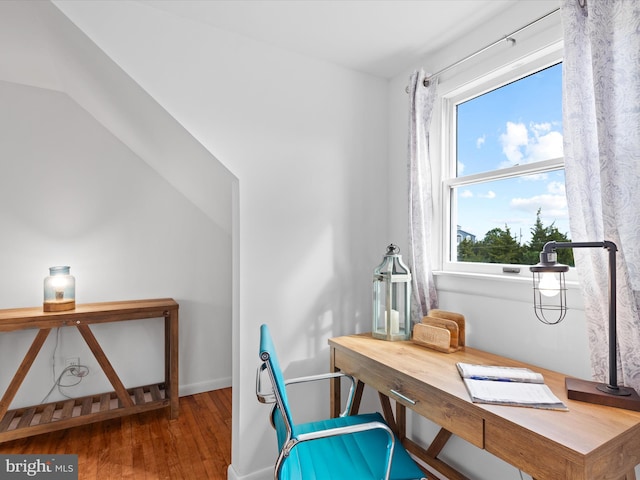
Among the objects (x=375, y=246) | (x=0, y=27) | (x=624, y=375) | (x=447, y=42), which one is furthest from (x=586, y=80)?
(x=0, y=27)

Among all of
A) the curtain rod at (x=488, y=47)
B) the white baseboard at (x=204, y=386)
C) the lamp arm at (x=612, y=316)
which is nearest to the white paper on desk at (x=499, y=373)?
the lamp arm at (x=612, y=316)

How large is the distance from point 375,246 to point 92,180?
225 centimetres

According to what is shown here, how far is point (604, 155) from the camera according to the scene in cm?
124

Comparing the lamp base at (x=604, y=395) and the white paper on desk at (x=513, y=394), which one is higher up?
the lamp base at (x=604, y=395)

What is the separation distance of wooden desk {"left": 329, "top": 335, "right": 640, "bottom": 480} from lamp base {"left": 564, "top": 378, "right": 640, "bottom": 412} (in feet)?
0.07

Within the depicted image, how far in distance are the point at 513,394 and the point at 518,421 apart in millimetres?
184

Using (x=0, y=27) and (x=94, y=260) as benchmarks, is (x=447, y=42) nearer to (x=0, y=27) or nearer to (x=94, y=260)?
(x=0, y=27)

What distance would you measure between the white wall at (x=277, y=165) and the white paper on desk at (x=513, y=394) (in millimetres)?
1069

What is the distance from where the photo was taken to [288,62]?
2.10 m

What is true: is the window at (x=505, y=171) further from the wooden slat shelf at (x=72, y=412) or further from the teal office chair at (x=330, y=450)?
the wooden slat shelf at (x=72, y=412)

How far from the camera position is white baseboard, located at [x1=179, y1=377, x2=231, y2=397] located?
3053 mm

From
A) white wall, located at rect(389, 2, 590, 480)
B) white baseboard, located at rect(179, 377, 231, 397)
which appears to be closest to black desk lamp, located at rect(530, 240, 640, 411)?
white wall, located at rect(389, 2, 590, 480)

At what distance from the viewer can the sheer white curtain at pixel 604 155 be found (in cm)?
118

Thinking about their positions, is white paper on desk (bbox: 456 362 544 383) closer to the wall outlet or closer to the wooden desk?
the wooden desk
